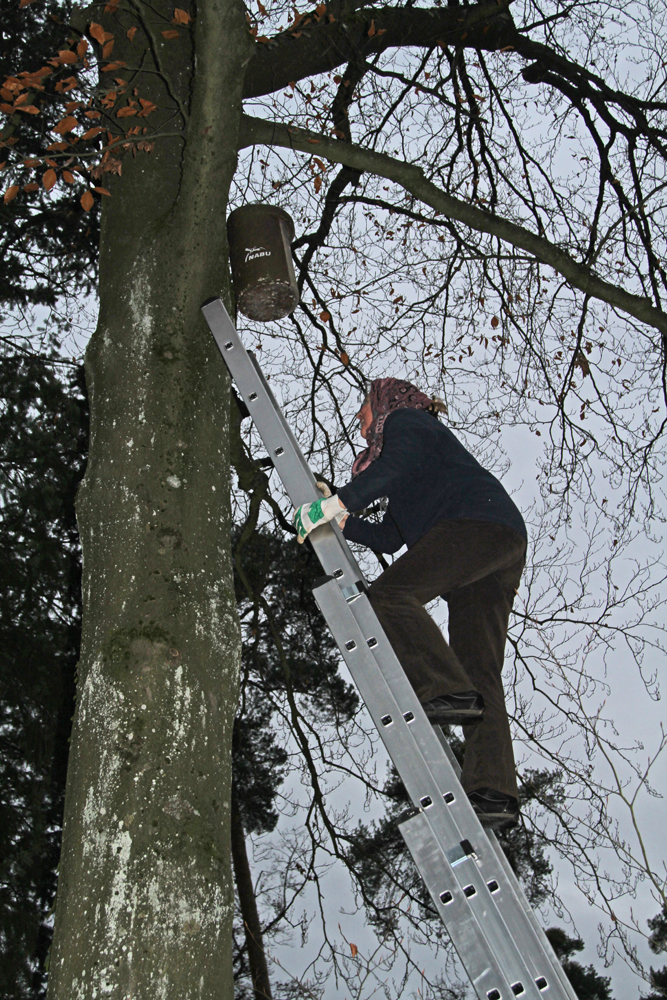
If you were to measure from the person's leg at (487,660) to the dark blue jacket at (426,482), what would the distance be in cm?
24

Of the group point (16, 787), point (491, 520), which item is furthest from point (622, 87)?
point (16, 787)

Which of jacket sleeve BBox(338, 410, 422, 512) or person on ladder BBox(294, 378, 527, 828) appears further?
jacket sleeve BBox(338, 410, 422, 512)

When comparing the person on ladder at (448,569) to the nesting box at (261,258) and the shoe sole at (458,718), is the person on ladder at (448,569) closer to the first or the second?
the shoe sole at (458,718)

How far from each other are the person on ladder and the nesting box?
0.58 meters

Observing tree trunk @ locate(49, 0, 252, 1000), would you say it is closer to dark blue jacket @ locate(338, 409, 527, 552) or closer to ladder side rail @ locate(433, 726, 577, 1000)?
dark blue jacket @ locate(338, 409, 527, 552)

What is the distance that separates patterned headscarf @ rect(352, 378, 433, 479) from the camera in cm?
286

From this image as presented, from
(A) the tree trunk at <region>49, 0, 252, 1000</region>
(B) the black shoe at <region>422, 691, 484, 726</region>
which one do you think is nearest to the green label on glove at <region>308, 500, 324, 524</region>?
(A) the tree trunk at <region>49, 0, 252, 1000</region>

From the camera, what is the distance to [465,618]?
8.42ft

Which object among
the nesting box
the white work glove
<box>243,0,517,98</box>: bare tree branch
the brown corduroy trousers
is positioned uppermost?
<box>243,0,517,98</box>: bare tree branch

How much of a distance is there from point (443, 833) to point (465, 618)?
31.4 inches

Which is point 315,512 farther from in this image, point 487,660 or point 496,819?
point 496,819

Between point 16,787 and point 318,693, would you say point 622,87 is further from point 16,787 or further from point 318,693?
point 16,787

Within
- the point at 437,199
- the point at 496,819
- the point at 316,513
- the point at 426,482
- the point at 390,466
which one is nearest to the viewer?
the point at 496,819

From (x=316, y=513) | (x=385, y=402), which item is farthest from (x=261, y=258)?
(x=316, y=513)
